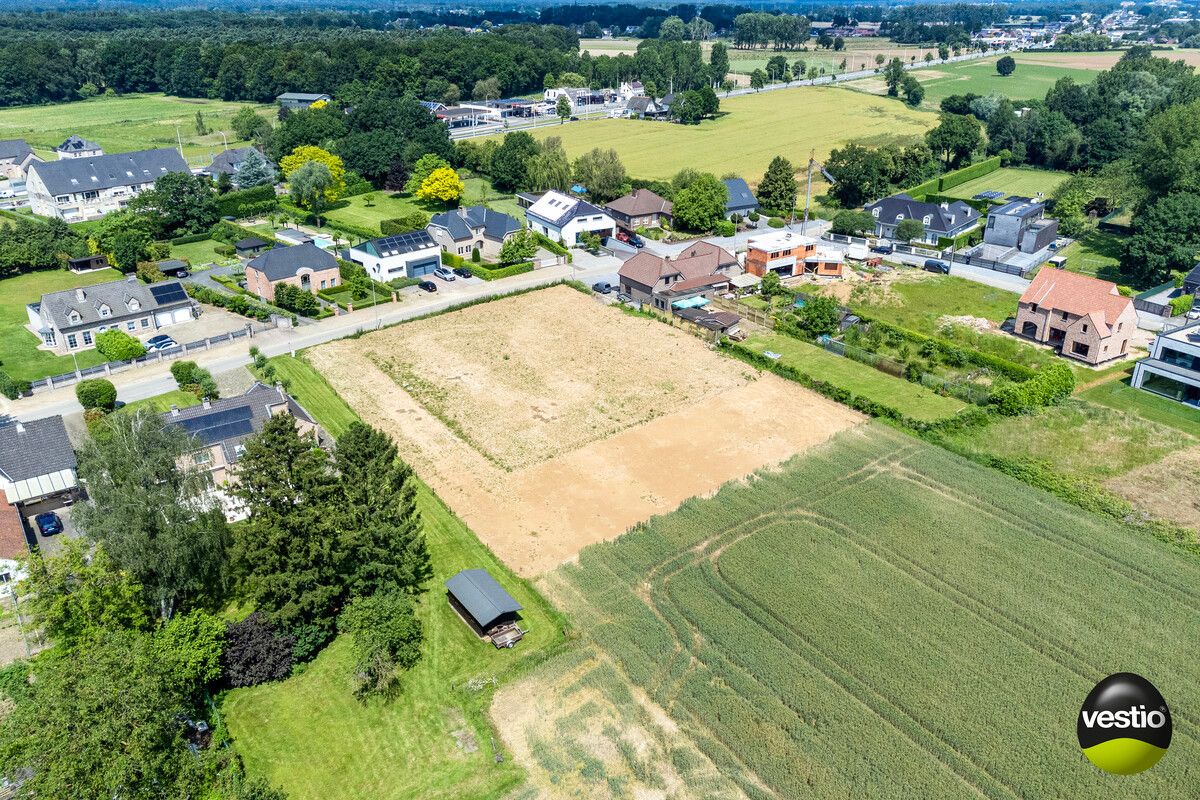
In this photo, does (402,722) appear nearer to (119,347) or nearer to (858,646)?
(858,646)

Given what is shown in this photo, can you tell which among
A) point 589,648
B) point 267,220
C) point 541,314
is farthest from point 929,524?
point 267,220

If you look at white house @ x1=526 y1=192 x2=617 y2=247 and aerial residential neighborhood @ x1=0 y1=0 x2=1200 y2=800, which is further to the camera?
white house @ x1=526 y1=192 x2=617 y2=247

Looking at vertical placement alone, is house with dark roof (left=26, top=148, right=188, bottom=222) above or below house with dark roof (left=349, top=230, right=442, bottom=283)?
above

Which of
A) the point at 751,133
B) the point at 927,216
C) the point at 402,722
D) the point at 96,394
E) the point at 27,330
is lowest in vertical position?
the point at 402,722

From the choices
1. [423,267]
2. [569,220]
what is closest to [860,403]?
[569,220]

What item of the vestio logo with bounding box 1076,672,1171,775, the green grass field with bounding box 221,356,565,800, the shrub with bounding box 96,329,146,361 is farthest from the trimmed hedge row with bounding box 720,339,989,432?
the shrub with bounding box 96,329,146,361

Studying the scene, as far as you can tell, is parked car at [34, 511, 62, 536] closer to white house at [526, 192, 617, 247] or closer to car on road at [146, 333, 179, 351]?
car on road at [146, 333, 179, 351]

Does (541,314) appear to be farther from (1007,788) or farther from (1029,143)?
(1029,143)
